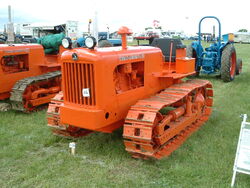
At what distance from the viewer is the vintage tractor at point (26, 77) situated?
8367 mm

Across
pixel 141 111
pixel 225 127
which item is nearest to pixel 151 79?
A: pixel 141 111

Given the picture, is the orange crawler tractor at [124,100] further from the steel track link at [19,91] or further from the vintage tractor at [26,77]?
the vintage tractor at [26,77]

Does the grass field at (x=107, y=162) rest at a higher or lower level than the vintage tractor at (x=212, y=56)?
lower

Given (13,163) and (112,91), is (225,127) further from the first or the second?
(13,163)

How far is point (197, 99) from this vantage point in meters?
7.07

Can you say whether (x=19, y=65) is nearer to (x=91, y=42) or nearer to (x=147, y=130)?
(x=91, y=42)

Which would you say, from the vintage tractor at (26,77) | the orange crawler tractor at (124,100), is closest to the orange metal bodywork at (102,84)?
the orange crawler tractor at (124,100)

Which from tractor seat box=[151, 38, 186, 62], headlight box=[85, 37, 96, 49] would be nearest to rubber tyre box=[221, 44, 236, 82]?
tractor seat box=[151, 38, 186, 62]

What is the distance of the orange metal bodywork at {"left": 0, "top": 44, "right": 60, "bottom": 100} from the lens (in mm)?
8601

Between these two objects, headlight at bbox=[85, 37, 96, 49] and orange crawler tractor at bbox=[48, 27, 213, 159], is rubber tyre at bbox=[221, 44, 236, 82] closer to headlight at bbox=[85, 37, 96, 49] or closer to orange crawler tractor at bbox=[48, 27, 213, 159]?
orange crawler tractor at bbox=[48, 27, 213, 159]

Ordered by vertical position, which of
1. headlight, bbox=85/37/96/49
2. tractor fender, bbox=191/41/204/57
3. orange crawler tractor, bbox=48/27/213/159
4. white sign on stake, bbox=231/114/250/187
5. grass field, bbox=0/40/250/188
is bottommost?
grass field, bbox=0/40/250/188

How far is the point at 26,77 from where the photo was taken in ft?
30.0

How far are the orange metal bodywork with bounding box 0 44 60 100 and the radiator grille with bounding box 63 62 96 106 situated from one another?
12.9 feet

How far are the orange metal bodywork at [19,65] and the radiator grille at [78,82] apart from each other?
3.93 metres
